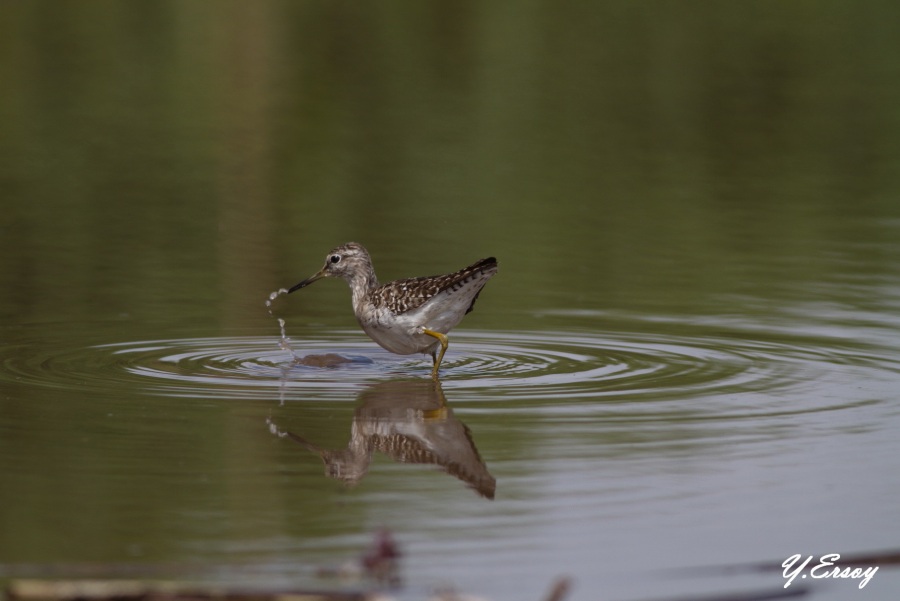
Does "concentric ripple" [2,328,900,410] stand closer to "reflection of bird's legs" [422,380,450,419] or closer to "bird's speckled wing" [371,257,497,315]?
"reflection of bird's legs" [422,380,450,419]

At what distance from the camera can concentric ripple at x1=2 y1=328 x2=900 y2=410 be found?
11062mm

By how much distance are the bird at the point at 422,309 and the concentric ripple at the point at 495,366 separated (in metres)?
0.19

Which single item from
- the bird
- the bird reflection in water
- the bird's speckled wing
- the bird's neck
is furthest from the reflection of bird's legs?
the bird's neck

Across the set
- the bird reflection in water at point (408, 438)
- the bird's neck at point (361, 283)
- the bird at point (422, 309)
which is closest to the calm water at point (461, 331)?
the bird reflection in water at point (408, 438)

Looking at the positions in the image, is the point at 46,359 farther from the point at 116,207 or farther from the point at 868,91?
the point at 868,91

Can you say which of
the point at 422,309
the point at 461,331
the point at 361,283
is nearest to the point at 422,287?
the point at 422,309

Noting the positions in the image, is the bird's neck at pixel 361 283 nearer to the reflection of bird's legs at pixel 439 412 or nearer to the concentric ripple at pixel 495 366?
the concentric ripple at pixel 495 366

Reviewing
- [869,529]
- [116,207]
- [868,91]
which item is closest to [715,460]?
[869,529]

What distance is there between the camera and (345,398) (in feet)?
35.7

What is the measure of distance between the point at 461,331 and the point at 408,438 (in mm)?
4174

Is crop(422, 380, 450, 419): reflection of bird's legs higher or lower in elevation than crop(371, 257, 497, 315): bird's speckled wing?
lower

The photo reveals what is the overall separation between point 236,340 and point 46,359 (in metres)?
1.69

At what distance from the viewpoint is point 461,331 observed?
13.8 metres

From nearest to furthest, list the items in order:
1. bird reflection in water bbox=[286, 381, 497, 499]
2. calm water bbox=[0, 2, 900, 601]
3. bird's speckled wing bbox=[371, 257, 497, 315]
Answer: calm water bbox=[0, 2, 900, 601], bird reflection in water bbox=[286, 381, 497, 499], bird's speckled wing bbox=[371, 257, 497, 315]
